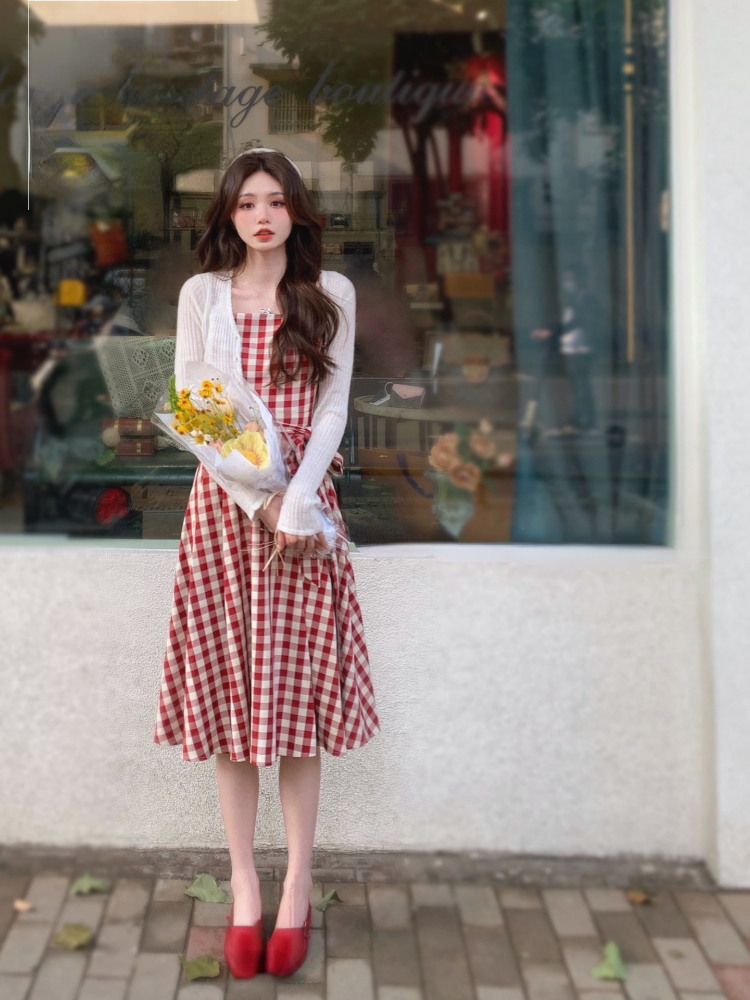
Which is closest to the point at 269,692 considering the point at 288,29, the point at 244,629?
the point at 244,629

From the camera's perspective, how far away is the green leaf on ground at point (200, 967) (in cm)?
265

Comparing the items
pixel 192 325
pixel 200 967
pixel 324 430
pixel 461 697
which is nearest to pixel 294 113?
pixel 192 325

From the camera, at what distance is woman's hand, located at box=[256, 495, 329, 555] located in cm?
256

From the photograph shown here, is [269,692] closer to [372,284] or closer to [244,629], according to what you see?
[244,629]

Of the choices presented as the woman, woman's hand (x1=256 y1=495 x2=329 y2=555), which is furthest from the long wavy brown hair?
woman's hand (x1=256 y1=495 x2=329 y2=555)

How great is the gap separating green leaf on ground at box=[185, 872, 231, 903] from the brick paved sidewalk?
0.10 ft

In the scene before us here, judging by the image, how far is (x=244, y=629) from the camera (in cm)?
271

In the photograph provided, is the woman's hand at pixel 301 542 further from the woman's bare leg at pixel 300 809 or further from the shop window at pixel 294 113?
the shop window at pixel 294 113

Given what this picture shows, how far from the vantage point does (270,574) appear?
268cm

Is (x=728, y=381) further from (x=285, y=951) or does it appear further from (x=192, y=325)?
(x=285, y=951)

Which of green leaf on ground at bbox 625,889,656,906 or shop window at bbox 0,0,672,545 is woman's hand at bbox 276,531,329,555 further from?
green leaf on ground at bbox 625,889,656,906

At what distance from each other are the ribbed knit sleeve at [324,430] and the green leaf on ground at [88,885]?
1.29 meters

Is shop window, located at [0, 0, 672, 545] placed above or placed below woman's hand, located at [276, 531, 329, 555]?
above

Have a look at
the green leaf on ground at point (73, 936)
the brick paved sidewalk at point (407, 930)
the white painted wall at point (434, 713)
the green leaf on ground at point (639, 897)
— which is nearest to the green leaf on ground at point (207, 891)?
the brick paved sidewalk at point (407, 930)
